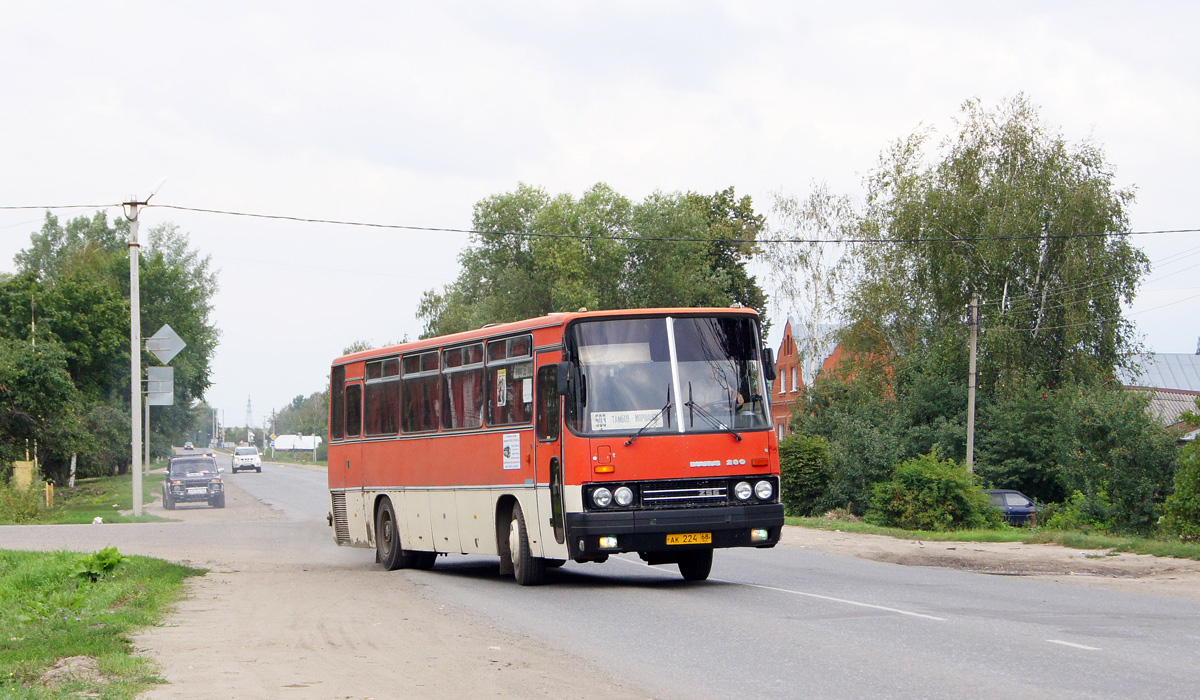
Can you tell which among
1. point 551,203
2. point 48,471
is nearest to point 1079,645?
point 48,471

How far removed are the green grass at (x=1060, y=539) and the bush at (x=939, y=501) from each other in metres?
0.53

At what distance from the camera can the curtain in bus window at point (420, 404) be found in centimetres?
1731

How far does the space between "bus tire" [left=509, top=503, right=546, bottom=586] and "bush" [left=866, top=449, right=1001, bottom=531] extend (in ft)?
56.7

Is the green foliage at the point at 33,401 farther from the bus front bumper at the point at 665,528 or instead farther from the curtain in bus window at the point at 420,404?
the bus front bumper at the point at 665,528

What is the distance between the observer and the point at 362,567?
65.2ft

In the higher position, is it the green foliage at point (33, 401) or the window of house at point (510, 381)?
the green foliage at point (33, 401)

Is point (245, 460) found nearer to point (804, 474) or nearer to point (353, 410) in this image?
point (804, 474)

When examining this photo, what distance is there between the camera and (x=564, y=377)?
44.2 ft

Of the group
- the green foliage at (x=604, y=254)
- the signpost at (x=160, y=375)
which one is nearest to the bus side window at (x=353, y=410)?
the signpost at (x=160, y=375)

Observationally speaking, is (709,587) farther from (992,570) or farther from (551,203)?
(551,203)

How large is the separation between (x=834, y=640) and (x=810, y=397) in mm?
40211

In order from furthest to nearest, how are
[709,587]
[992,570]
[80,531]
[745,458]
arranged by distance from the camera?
[80,531], [992,570], [709,587], [745,458]

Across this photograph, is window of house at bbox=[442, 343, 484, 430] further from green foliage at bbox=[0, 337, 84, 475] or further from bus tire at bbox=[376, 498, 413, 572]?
green foliage at bbox=[0, 337, 84, 475]

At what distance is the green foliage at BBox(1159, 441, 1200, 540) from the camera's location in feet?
79.9
